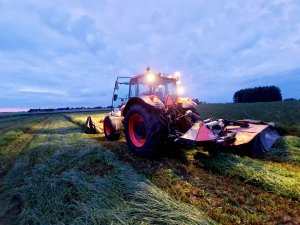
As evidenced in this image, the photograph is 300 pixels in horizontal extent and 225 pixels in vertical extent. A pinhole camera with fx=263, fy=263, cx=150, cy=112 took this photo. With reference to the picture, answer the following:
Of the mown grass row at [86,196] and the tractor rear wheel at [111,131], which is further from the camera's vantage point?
the tractor rear wheel at [111,131]

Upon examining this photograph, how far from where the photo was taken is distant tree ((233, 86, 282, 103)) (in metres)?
51.8

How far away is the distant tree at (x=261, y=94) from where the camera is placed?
51.8 m

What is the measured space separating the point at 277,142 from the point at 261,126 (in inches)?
31.8

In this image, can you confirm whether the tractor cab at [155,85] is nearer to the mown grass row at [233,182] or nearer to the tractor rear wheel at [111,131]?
the tractor rear wheel at [111,131]

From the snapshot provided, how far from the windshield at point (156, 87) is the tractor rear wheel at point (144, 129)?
5.08ft

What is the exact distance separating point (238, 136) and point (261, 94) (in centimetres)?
5146

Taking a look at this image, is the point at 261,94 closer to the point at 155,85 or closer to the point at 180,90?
the point at 180,90

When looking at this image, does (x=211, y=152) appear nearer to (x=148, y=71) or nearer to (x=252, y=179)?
(x=252, y=179)

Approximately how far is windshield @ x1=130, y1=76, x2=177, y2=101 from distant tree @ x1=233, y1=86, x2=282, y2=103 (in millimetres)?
48369

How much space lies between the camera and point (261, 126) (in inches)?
264

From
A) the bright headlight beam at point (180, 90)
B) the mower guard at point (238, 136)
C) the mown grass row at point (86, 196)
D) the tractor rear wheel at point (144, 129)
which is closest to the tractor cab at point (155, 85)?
the bright headlight beam at point (180, 90)

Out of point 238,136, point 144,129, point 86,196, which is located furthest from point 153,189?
point 238,136

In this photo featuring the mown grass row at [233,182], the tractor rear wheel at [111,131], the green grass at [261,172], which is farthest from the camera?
the tractor rear wheel at [111,131]

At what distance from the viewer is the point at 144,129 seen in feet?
21.6
